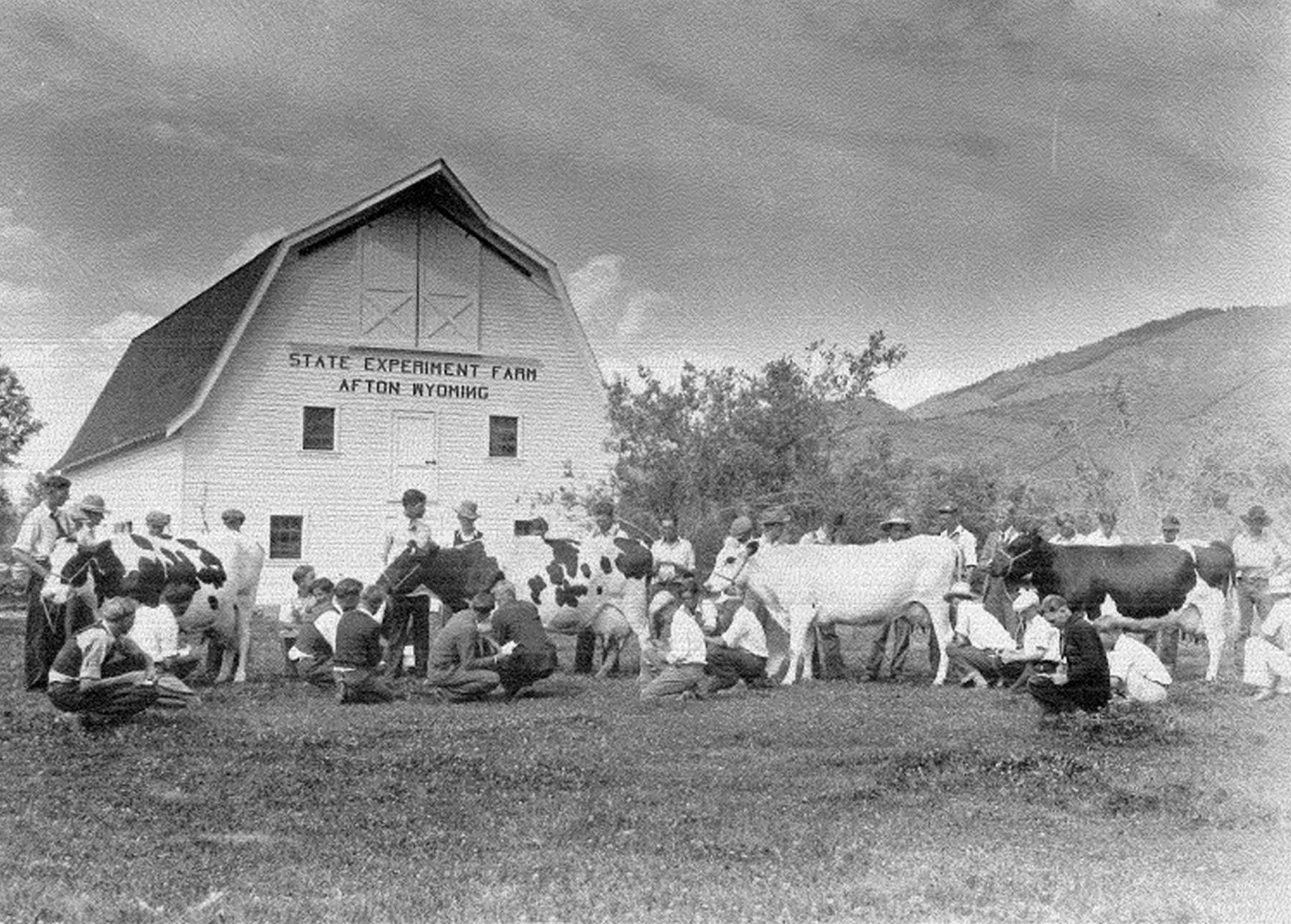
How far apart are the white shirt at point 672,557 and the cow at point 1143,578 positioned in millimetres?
3168

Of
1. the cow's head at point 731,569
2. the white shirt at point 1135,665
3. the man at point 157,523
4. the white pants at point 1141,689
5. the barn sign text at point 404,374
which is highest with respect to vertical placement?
the barn sign text at point 404,374

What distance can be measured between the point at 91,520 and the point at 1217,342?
872 centimetres

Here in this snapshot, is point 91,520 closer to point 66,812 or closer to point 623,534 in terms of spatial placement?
point 66,812

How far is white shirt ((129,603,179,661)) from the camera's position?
9250 millimetres

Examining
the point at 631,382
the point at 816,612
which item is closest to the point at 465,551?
the point at 631,382

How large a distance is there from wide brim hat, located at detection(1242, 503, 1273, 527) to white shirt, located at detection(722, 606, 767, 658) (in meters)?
4.12

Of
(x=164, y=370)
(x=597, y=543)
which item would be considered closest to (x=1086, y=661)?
(x=597, y=543)

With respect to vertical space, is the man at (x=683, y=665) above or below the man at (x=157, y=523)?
below

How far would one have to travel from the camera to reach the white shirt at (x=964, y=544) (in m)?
11.8

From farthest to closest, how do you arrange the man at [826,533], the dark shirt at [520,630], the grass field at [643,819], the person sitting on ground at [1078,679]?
1. the man at [826,533]
2. the dark shirt at [520,630]
3. the person sitting on ground at [1078,679]
4. the grass field at [643,819]

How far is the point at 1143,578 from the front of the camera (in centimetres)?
1202

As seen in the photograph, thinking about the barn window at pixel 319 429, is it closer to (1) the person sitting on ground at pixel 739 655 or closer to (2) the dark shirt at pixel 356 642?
(2) the dark shirt at pixel 356 642

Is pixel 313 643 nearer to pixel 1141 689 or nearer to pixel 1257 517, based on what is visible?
pixel 1141 689

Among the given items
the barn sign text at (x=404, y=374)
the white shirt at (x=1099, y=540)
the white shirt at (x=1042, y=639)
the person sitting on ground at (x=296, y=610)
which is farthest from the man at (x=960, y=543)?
the person sitting on ground at (x=296, y=610)
